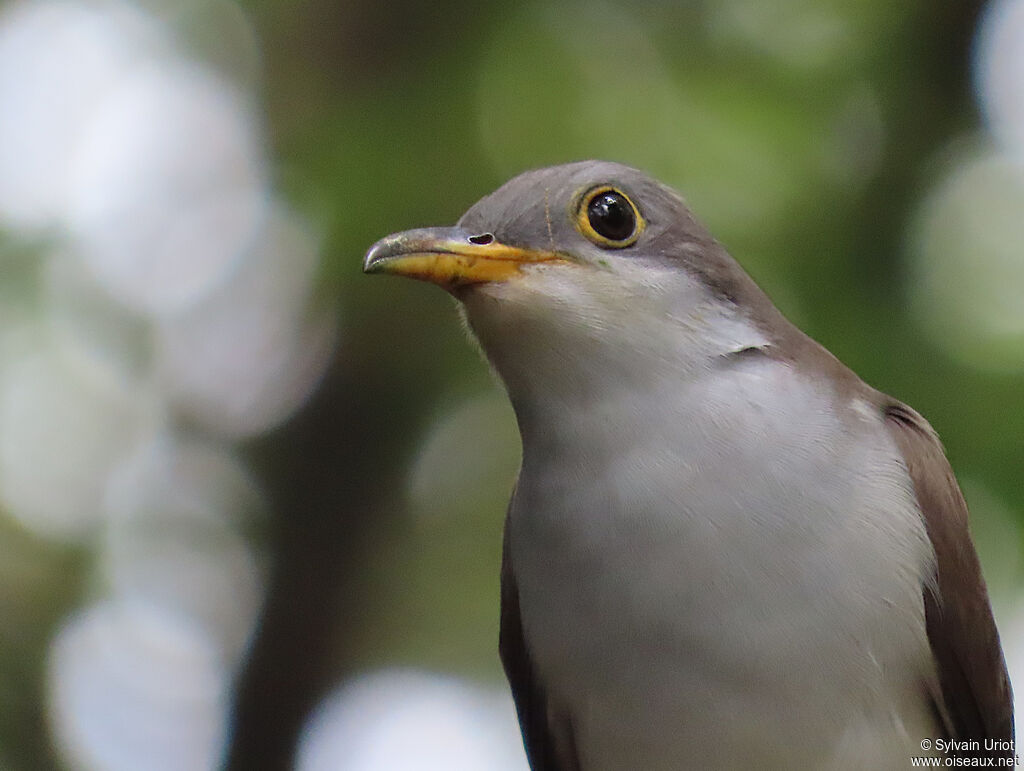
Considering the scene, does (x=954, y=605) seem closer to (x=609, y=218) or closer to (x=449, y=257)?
(x=609, y=218)

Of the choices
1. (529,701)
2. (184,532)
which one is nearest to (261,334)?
(184,532)

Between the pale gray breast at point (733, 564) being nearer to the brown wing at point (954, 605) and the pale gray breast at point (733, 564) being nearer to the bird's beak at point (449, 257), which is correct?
the brown wing at point (954, 605)

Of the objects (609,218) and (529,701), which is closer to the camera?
(609,218)

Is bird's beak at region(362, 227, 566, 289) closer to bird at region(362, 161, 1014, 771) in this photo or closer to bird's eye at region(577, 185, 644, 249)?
bird at region(362, 161, 1014, 771)

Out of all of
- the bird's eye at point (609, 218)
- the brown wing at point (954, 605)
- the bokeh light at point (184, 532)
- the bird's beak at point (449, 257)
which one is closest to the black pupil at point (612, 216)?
the bird's eye at point (609, 218)

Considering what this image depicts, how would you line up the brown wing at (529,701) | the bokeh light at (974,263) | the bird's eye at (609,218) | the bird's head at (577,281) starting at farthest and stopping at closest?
the bokeh light at (974,263)
the brown wing at (529,701)
the bird's eye at (609,218)
the bird's head at (577,281)

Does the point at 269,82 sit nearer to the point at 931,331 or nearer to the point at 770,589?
the point at 931,331

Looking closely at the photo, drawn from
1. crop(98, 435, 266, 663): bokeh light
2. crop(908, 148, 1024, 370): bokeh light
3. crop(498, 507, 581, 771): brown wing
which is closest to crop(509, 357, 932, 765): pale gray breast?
crop(498, 507, 581, 771): brown wing

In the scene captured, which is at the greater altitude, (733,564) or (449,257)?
(449,257)
